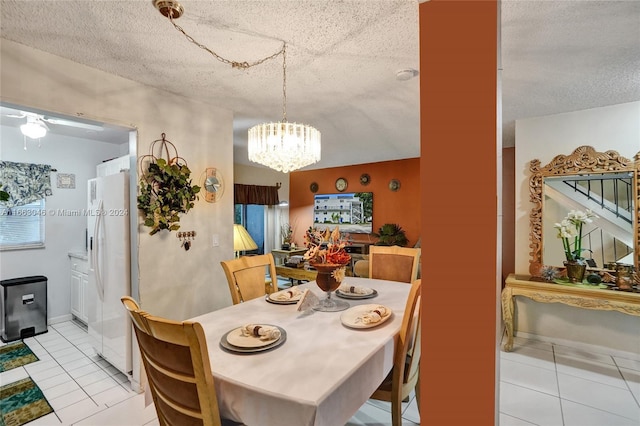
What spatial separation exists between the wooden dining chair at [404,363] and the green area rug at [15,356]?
3236mm

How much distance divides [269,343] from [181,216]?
1.72 meters

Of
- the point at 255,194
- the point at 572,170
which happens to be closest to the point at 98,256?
the point at 255,194

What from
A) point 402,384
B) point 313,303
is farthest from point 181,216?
point 402,384

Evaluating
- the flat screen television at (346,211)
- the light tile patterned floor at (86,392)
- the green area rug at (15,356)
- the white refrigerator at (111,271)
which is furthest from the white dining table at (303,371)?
the flat screen television at (346,211)

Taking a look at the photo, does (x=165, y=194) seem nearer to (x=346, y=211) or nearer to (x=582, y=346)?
(x=346, y=211)

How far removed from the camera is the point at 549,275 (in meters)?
2.93

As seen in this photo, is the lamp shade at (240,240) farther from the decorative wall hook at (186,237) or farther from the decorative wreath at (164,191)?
the decorative wreath at (164,191)

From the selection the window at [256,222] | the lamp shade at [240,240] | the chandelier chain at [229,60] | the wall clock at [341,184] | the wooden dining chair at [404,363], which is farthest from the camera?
the window at [256,222]

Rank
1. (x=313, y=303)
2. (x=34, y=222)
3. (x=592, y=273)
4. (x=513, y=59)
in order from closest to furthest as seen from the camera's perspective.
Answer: (x=313, y=303) → (x=513, y=59) → (x=592, y=273) → (x=34, y=222)

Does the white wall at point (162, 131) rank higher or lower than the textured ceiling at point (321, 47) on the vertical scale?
lower

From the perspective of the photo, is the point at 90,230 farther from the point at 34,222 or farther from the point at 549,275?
the point at 549,275

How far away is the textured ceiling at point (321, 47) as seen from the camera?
152 centimetres

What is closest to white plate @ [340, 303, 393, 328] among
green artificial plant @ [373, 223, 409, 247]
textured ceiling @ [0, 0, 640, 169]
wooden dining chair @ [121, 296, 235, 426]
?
wooden dining chair @ [121, 296, 235, 426]

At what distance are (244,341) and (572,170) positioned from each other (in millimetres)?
3414
